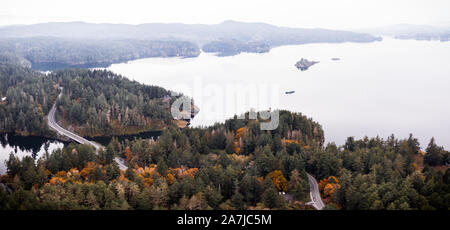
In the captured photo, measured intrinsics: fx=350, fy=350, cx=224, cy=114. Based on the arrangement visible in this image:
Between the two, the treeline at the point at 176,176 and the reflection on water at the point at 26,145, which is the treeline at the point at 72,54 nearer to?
the reflection on water at the point at 26,145

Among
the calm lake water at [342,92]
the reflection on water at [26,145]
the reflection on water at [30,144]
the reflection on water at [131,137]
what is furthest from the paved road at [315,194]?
the reflection on water at [26,145]

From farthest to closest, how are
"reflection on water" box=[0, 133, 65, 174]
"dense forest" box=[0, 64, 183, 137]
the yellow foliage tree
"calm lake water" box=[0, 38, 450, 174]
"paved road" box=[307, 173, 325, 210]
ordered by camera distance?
"dense forest" box=[0, 64, 183, 137]
"calm lake water" box=[0, 38, 450, 174]
"reflection on water" box=[0, 133, 65, 174]
the yellow foliage tree
"paved road" box=[307, 173, 325, 210]

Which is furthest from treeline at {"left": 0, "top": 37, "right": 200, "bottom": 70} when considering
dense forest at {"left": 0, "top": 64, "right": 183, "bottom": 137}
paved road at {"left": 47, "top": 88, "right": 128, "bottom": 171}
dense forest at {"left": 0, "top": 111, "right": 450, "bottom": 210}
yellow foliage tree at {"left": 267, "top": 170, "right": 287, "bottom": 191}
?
yellow foliage tree at {"left": 267, "top": 170, "right": 287, "bottom": 191}

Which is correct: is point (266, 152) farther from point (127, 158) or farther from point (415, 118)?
point (415, 118)

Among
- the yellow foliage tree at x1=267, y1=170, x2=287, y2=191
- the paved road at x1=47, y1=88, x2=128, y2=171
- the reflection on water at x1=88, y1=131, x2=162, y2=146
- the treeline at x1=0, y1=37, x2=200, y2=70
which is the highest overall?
the treeline at x1=0, y1=37, x2=200, y2=70

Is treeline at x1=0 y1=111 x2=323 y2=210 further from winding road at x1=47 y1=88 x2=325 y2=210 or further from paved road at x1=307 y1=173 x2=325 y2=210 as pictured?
winding road at x1=47 y1=88 x2=325 y2=210
